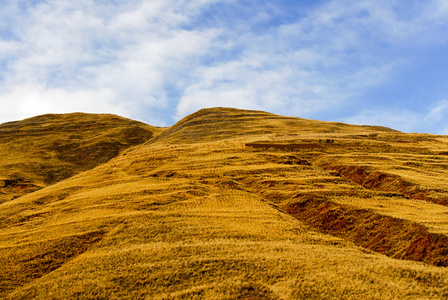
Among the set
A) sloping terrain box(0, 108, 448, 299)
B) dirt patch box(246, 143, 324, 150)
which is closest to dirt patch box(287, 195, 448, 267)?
sloping terrain box(0, 108, 448, 299)

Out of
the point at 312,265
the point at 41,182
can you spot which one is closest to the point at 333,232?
the point at 312,265

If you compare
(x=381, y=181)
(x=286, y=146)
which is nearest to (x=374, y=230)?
(x=381, y=181)

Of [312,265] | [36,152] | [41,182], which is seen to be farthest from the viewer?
[36,152]

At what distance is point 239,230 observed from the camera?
15906 millimetres

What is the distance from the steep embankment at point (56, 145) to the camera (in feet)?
123

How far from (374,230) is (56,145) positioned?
46.8 meters

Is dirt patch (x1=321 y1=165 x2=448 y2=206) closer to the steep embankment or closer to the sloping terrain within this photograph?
the sloping terrain

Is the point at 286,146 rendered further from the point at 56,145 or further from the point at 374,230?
the point at 56,145

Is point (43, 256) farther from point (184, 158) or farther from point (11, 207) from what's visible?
point (184, 158)

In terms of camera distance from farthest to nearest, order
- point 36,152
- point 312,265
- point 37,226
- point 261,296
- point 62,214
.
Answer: point 36,152
point 62,214
point 37,226
point 312,265
point 261,296

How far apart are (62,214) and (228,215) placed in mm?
8838

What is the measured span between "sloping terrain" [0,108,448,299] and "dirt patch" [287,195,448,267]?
2.0 inches

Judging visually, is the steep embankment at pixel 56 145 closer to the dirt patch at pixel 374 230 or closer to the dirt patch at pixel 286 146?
the dirt patch at pixel 286 146

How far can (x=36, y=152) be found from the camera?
158 ft
